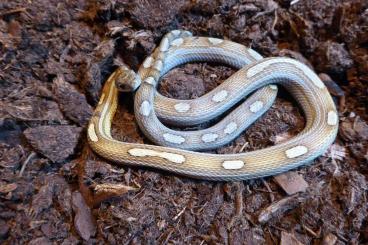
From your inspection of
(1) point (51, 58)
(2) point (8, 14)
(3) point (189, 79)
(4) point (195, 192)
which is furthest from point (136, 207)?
(2) point (8, 14)

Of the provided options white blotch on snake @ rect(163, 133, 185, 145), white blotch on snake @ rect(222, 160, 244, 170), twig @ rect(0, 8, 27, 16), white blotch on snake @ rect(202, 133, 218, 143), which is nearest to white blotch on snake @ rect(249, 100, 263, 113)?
white blotch on snake @ rect(202, 133, 218, 143)

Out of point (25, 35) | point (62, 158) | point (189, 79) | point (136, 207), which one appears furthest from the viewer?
point (189, 79)

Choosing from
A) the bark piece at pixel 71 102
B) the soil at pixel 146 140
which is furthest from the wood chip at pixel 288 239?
the bark piece at pixel 71 102

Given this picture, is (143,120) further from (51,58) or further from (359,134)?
(359,134)

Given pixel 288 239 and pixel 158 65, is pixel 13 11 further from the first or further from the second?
pixel 288 239

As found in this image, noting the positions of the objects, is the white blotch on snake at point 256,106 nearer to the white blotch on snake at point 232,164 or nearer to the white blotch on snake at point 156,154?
the white blotch on snake at point 232,164

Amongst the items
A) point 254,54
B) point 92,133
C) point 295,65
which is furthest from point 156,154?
point 295,65
